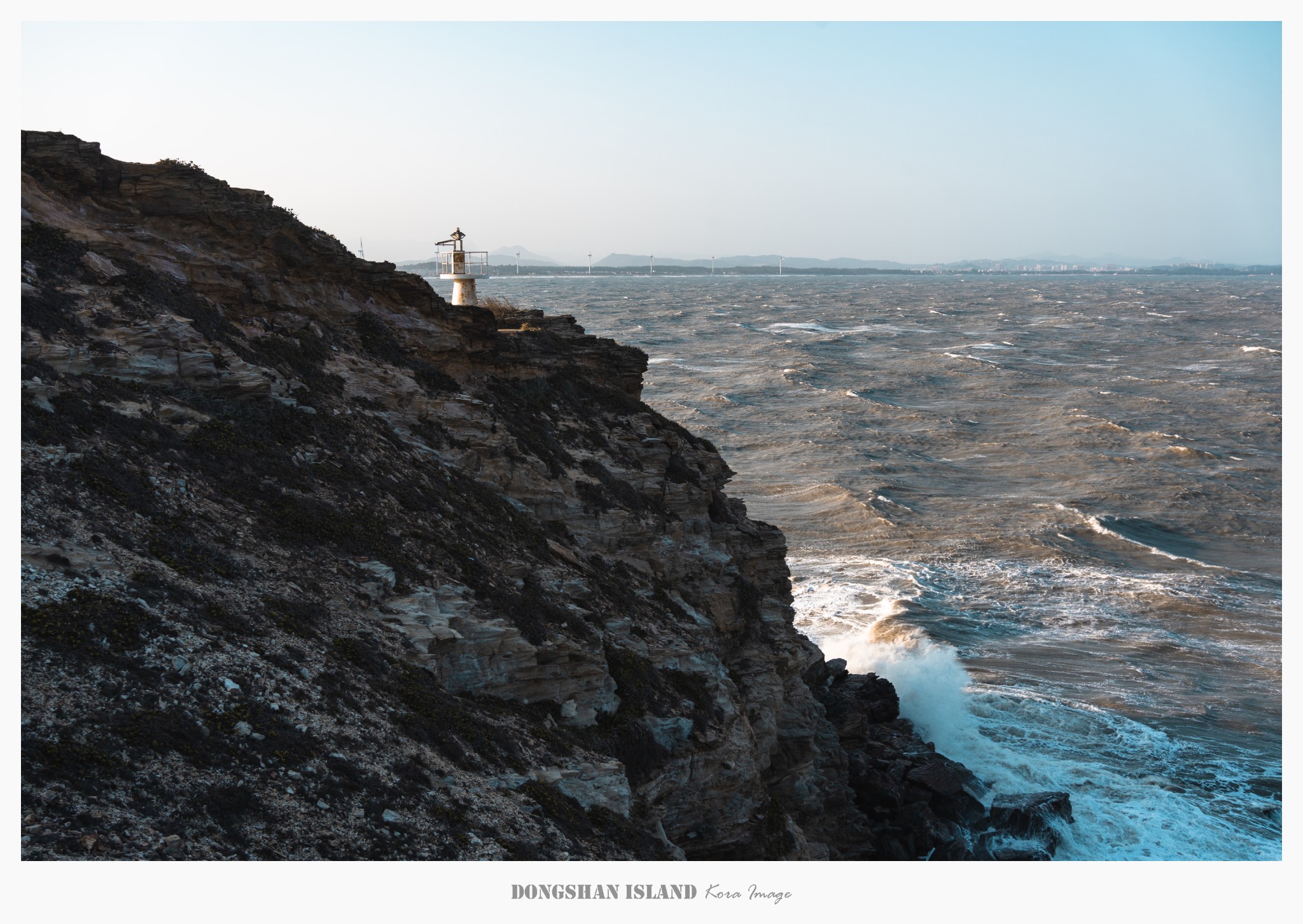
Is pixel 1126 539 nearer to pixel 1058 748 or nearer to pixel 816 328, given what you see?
pixel 1058 748

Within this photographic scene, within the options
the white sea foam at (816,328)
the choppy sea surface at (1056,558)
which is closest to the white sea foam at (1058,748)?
the choppy sea surface at (1056,558)

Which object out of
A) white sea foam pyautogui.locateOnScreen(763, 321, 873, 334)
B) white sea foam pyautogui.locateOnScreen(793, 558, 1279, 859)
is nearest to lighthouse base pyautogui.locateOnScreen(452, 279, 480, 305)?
white sea foam pyautogui.locateOnScreen(793, 558, 1279, 859)

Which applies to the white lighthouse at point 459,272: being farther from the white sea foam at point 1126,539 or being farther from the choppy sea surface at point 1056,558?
the white sea foam at point 1126,539

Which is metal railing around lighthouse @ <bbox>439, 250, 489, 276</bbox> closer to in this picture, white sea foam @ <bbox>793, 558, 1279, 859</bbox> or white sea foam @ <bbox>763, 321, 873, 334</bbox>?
white sea foam @ <bbox>793, 558, 1279, 859</bbox>

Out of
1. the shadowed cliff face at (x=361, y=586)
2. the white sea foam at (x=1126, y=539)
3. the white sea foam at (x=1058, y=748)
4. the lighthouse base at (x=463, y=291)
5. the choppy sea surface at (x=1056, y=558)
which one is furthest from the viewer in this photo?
the white sea foam at (x=1126, y=539)

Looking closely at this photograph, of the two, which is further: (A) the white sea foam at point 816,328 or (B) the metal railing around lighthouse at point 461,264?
(A) the white sea foam at point 816,328

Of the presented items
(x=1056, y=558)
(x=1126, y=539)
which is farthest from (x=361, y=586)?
(x=1126, y=539)

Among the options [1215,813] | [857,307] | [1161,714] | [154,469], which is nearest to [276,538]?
[154,469]

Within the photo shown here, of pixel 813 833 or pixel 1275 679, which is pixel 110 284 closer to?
pixel 813 833
